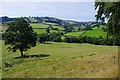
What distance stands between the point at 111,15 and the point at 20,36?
46.8m

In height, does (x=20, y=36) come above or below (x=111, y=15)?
below

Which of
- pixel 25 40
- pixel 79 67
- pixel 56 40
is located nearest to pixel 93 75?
pixel 79 67

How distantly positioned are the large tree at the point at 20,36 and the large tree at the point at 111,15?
1696 inches

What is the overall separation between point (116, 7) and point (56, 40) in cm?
9638

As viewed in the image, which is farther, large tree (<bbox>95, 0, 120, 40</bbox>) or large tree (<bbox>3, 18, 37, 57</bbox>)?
large tree (<bbox>3, 18, 37, 57</bbox>)

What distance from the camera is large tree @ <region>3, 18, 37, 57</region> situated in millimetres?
72625

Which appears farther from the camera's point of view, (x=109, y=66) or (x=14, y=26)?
(x=14, y=26)

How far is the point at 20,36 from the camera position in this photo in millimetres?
72438

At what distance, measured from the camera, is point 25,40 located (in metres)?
72.6

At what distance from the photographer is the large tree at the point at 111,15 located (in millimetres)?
27672

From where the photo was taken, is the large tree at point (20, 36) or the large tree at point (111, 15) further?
the large tree at point (20, 36)

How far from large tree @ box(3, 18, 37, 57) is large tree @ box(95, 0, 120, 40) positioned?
43076 millimetres

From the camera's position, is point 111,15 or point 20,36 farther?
point 20,36

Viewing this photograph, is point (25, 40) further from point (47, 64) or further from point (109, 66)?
point (109, 66)
